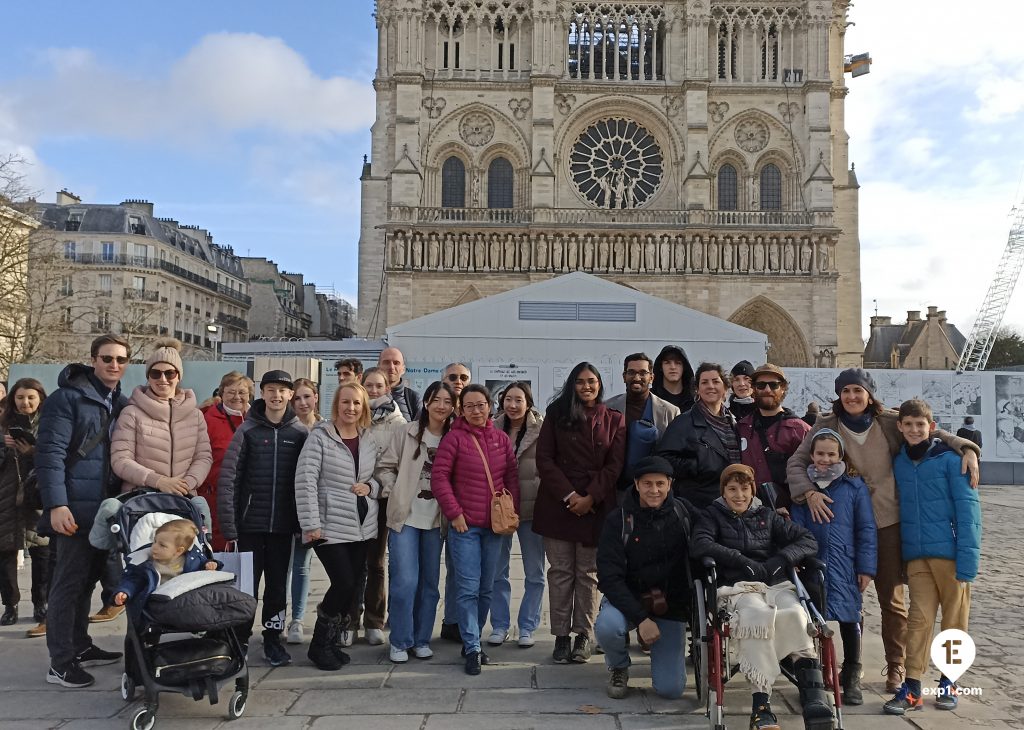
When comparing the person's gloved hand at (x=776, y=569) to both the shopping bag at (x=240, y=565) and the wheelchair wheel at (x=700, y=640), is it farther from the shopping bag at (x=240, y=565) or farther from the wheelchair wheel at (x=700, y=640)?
the shopping bag at (x=240, y=565)

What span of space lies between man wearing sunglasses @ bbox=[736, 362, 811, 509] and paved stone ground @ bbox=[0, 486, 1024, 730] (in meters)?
1.22

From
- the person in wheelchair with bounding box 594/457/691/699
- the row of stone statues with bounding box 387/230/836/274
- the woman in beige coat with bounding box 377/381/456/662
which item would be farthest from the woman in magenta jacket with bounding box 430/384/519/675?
the row of stone statues with bounding box 387/230/836/274

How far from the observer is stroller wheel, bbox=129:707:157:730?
3987mm

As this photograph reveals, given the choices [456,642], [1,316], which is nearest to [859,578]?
[456,642]

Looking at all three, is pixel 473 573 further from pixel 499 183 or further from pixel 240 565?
pixel 499 183

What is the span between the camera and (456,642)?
18.6ft

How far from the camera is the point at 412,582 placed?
17.2ft

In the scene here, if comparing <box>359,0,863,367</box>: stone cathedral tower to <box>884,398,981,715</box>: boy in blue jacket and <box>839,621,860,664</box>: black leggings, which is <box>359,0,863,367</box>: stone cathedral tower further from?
<box>839,621,860,664</box>: black leggings

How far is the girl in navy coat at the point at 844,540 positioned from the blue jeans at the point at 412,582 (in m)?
2.29

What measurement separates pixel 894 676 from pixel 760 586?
1.23 meters

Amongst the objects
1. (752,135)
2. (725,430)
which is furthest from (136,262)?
(725,430)

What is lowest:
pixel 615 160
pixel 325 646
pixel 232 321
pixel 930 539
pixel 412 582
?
pixel 325 646

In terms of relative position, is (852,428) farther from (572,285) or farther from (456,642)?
(572,285)

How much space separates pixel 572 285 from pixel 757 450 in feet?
39.2
